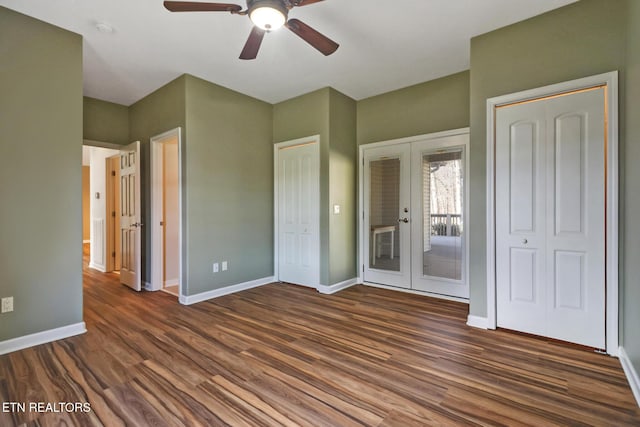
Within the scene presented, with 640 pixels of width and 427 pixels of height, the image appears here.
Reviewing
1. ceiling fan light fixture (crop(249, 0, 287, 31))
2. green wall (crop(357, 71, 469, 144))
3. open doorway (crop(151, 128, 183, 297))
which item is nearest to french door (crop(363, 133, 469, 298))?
green wall (crop(357, 71, 469, 144))

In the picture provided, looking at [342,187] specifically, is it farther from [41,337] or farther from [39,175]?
[41,337]

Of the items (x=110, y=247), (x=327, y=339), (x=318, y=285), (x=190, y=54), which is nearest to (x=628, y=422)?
(x=327, y=339)

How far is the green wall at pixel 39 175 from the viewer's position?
8.17 ft

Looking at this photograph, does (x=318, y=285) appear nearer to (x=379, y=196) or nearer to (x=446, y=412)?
(x=379, y=196)

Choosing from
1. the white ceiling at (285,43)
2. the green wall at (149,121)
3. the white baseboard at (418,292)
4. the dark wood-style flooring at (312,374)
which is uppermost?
the white ceiling at (285,43)

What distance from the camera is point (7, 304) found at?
97.7 inches

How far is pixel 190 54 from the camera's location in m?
3.21

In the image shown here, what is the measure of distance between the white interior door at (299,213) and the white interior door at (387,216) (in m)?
0.78

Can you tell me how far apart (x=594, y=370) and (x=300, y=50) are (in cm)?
367

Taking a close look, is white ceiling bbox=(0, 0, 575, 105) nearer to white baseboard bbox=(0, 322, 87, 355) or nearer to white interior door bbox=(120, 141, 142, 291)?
white interior door bbox=(120, 141, 142, 291)

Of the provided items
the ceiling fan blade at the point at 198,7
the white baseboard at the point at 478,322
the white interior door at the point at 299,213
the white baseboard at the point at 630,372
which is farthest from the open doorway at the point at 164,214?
the white baseboard at the point at 630,372

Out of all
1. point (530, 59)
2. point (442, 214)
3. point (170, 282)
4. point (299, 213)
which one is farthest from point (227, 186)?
point (530, 59)

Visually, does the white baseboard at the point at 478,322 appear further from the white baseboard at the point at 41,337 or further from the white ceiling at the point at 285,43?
the white baseboard at the point at 41,337

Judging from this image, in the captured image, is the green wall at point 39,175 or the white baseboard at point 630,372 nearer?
the white baseboard at point 630,372
